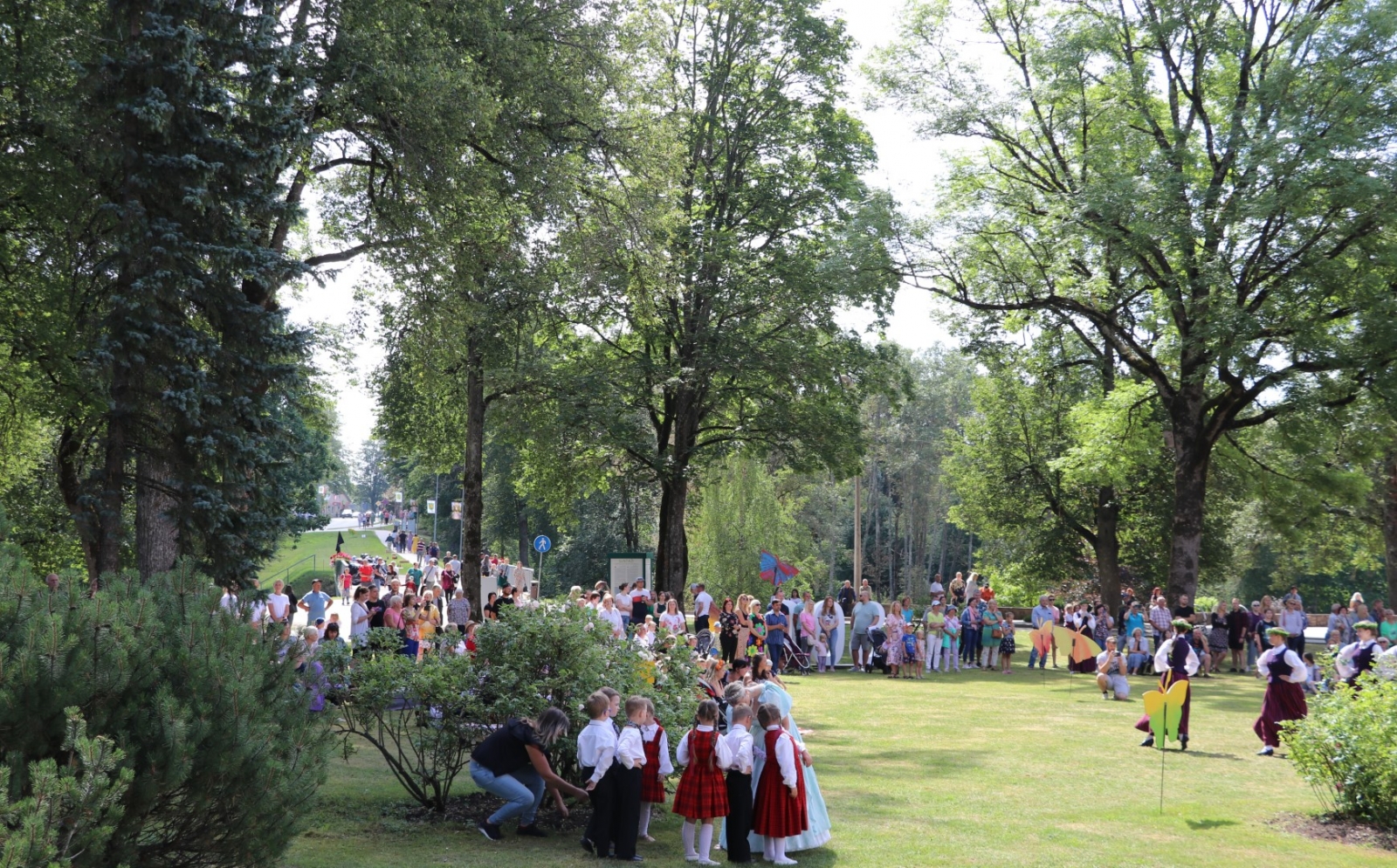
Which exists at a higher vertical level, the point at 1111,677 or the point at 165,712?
the point at 165,712

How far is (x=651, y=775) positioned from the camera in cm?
971

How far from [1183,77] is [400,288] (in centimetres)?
2069

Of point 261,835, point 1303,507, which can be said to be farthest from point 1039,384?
point 261,835

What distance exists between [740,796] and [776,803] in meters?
0.33

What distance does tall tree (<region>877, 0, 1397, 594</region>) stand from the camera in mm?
23500

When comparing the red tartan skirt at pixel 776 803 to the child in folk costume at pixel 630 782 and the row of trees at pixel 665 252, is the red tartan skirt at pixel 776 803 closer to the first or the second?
the child in folk costume at pixel 630 782

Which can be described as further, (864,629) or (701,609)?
(864,629)

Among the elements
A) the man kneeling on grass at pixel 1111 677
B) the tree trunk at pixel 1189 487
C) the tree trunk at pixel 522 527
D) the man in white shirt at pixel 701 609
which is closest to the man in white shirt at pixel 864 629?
the man in white shirt at pixel 701 609

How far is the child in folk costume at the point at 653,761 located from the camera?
31.2 feet

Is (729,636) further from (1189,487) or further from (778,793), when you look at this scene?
(778,793)

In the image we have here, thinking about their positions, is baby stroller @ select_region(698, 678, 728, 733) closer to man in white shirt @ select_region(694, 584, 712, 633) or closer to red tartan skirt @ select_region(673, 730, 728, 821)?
red tartan skirt @ select_region(673, 730, 728, 821)

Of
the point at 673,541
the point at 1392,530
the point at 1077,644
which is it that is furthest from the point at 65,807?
the point at 1392,530

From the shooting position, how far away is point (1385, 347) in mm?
22859

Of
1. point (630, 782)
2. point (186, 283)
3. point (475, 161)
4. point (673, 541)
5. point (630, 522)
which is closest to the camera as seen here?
point (630, 782)
